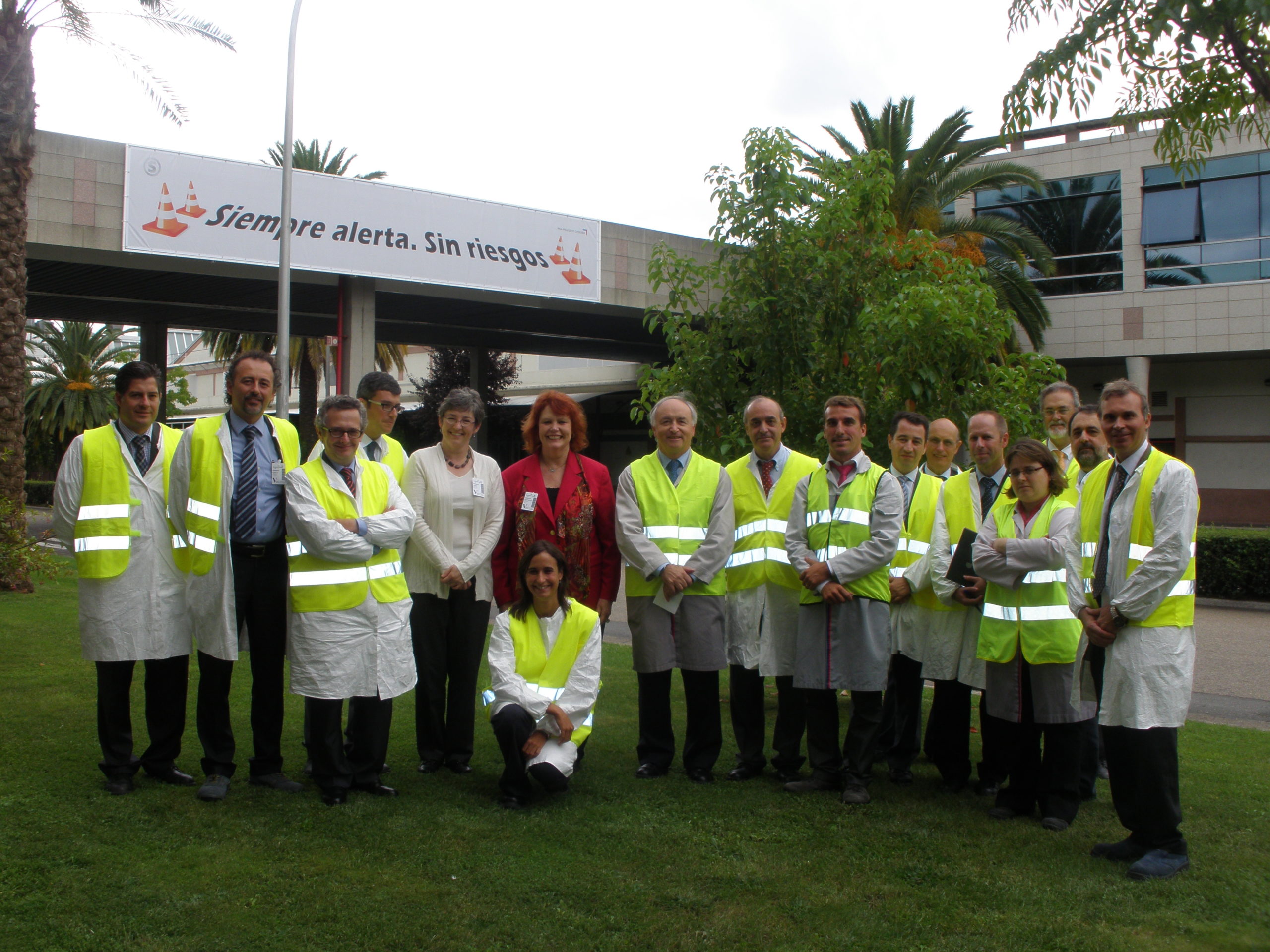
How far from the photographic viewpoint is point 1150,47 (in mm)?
6398

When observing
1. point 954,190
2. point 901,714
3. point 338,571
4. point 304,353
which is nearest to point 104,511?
point 338,571

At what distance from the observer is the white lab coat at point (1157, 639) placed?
4391 millimetres

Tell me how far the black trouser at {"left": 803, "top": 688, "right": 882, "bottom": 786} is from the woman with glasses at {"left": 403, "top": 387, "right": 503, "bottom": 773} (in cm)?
194

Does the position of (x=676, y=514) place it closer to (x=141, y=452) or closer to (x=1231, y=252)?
(x=141, y=452)

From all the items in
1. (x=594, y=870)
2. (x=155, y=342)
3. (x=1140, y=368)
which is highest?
(x=155, y=342)

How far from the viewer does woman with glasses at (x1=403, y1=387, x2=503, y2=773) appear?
5.89m

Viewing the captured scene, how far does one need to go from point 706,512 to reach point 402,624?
1.82 metres

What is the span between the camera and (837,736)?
5.65m

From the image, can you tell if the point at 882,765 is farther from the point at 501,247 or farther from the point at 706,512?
the point at 501,247

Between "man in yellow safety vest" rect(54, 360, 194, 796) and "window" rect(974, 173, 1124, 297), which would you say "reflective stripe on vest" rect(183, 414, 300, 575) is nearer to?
"man in yellow safety vest" rect(54, 360, 194, 796)

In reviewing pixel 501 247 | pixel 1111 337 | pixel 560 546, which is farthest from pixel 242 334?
pixel 560 546

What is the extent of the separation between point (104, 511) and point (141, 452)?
0.38 meters

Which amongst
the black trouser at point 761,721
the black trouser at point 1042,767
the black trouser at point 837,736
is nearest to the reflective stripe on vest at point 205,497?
the black trouser at point 761,721

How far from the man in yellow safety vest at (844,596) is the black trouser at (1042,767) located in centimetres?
70
